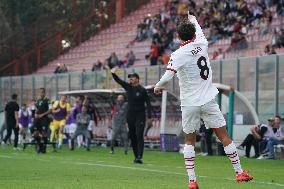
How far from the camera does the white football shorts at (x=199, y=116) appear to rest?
14117 millimetres

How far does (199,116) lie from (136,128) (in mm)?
8975

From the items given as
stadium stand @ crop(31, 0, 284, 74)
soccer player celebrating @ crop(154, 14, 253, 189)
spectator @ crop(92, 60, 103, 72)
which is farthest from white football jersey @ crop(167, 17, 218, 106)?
spectator @ crop(92, 60, 103, 72)

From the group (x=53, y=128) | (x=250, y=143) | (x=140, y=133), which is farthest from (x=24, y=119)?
(x=140, y=133)

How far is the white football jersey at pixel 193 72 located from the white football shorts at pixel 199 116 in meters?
0.08

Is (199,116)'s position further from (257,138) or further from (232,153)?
(257,138)

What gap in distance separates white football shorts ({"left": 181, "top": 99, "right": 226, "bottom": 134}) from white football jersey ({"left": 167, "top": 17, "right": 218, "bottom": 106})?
76 millimetres

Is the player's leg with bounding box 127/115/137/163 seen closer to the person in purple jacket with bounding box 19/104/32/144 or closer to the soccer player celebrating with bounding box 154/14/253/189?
the soccer player celebrating with bounding box 154/14/253/189

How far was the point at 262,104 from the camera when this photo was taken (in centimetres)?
3078

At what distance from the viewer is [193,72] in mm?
14062

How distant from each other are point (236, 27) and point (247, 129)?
34.6 feet

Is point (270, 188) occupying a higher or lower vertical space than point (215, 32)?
lower

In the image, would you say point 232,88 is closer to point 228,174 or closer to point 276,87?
point 276,87

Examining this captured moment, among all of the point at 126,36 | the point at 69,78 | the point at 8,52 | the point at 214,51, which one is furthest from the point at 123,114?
the point at 8,52

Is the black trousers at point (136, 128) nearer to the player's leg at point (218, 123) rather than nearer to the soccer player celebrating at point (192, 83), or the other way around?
the player's leg at point (218, 123)
